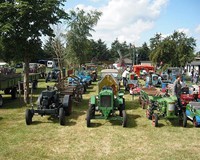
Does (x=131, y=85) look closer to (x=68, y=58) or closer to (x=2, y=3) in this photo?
(x=2, y=3)

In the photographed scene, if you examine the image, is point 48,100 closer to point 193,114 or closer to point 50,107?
point 50,107

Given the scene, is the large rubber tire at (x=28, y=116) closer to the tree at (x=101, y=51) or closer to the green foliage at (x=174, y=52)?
the green foliage at (x=174, y=52)

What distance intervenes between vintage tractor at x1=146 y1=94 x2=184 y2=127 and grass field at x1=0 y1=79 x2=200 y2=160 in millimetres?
311

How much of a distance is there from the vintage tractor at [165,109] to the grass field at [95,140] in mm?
311

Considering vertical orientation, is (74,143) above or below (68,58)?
below

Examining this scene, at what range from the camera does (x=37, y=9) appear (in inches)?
543

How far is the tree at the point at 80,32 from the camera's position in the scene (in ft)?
125

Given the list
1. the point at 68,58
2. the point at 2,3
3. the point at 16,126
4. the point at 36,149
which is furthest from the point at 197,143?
the point at 68,58

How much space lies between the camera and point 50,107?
37.1 ft

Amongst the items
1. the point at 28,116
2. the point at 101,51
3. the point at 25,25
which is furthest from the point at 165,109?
the point at 101,51

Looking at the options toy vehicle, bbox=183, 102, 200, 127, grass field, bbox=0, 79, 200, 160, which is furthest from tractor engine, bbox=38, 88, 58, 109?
toy vehicle, bbox=183, 102, 200, 127

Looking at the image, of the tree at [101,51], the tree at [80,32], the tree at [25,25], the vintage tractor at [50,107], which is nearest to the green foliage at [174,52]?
the tree at [80,32]

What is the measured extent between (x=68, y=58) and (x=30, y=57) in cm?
2373

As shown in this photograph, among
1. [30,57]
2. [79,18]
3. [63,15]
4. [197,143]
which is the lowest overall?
[197,143]
